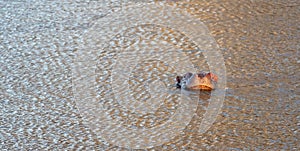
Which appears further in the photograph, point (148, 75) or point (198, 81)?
point (148, 75)

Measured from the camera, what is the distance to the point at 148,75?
338cm

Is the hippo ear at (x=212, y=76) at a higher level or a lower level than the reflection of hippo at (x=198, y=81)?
higher

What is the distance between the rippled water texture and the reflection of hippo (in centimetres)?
6

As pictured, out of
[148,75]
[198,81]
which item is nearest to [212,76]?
[198,81]

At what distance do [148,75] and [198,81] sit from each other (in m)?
0.31

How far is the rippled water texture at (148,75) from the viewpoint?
2.72m

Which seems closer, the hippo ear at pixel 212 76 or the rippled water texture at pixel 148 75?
the rippled water texture at pixel 148 75

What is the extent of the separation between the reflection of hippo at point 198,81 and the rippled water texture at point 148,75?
0.18ft

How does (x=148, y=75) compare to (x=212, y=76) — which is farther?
(x=148, y=75)

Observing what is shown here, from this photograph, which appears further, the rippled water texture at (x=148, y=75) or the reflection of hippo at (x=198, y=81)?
the reflection of hippo at (x=198, y=81)

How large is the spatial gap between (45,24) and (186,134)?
1.57 metres

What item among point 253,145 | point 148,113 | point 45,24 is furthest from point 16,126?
point 45,24

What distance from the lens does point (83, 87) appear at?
326cm

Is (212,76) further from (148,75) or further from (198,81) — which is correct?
(148,75)
